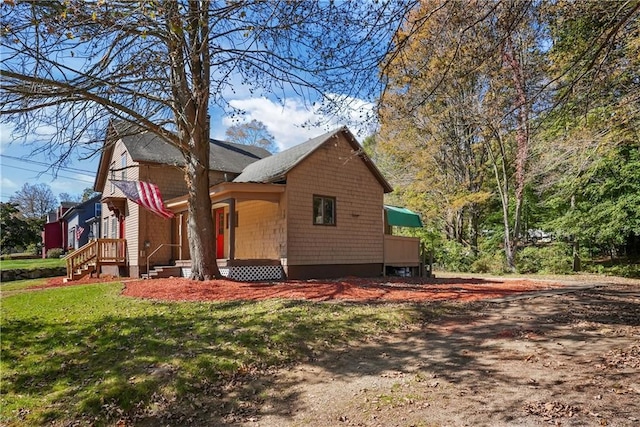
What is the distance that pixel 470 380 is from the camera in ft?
14.8

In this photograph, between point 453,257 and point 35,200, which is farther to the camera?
point 35,200

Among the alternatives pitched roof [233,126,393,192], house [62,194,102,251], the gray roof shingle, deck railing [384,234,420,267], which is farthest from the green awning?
house [62,194,102,251]

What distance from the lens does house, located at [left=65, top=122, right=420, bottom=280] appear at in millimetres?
14164

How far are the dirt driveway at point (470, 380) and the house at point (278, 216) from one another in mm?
7957

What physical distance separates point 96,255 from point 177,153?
17.5 ft

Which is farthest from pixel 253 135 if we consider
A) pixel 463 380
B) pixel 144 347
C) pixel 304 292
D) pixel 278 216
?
pixel 463 380

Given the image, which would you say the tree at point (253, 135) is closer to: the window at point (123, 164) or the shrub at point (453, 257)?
the window at point (123, 164)

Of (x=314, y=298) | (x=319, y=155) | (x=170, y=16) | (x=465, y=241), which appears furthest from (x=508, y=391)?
(x=465, y=241)

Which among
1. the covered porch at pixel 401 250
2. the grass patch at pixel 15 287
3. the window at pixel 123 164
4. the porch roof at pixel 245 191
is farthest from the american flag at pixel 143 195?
the covered porch at pixel 401 250

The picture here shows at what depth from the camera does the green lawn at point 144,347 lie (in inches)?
176

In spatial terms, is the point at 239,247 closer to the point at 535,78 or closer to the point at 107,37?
the point at 107,37

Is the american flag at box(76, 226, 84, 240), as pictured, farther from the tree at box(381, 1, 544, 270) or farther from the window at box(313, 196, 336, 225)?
the tree at box(381, 1, 544, 270)

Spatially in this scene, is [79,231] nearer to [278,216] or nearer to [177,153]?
[177,153]

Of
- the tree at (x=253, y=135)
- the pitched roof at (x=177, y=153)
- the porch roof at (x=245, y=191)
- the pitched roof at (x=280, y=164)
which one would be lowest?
the porch roof at (x=245, y=191)
